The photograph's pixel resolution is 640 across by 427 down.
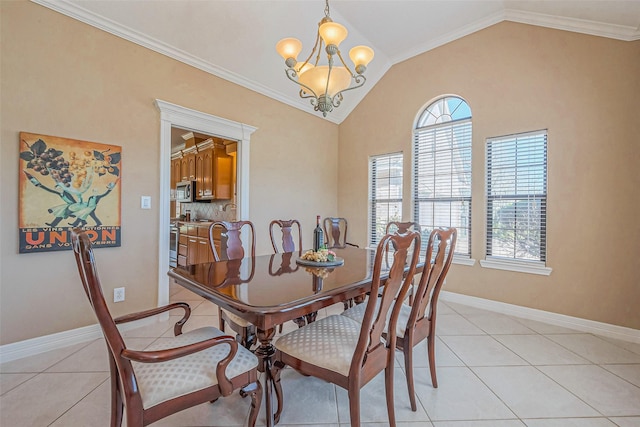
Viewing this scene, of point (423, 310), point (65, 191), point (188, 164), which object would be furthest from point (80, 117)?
point (188, 164)

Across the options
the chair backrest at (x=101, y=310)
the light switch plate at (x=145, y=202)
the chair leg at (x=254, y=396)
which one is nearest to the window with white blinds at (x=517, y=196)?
the chair leg at (x=254, y=396)

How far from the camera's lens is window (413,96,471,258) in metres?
3.59

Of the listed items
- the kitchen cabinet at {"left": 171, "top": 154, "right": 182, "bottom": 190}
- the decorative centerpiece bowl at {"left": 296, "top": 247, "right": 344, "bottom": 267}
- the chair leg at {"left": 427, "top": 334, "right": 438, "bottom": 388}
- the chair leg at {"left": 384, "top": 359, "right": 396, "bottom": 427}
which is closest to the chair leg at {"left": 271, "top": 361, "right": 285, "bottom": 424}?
the chair leg at {"left": 384, "top": 359, "right": 396, "bottom": 427}

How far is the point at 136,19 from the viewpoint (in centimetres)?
255

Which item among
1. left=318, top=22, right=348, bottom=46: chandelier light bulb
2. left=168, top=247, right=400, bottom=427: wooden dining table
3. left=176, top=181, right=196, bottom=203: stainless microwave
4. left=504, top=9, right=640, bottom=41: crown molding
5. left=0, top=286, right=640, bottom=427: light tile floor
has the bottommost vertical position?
left=0, top=286, right=640, bottom=427: light tile floor

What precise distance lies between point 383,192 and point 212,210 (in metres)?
3.42

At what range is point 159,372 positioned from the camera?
1.17 meters

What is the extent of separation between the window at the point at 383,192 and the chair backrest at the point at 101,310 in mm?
3801

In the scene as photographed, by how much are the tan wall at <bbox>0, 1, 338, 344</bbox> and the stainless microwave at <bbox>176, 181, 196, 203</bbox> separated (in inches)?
102

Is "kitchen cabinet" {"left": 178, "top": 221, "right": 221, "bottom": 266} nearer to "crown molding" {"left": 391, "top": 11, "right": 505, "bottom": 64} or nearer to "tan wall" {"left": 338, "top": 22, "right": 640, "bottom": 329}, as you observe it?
"tan wall" {"left": 338, "top": 22, "right": 640, "bottom": 329}

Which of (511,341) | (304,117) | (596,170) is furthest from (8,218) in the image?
(596,170)

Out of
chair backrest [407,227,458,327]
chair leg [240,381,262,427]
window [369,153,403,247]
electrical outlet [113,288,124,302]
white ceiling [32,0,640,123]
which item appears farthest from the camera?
window [369,153,403,247]

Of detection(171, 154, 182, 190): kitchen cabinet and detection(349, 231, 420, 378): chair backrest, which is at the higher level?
detection(171, 154, 182, 190): kitchen cabinet

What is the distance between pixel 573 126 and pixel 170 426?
419 cm
